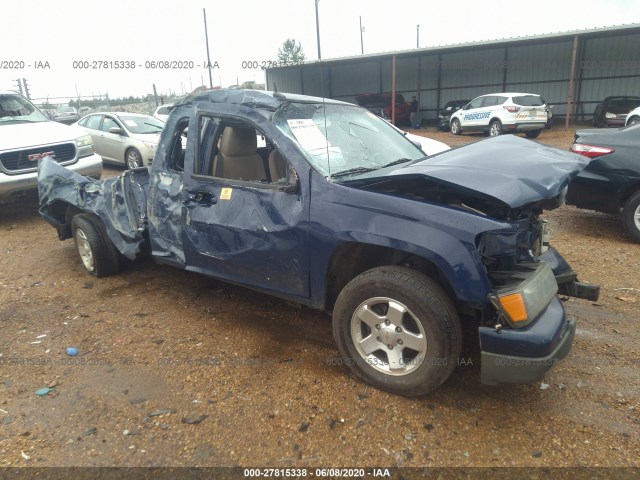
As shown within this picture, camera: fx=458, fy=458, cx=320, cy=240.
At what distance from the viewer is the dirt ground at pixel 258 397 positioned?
2.34m

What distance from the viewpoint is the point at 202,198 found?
11.4ft

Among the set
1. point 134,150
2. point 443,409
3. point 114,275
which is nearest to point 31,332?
point 114,275

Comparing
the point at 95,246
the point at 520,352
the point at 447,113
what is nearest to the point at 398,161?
the point at 520,352

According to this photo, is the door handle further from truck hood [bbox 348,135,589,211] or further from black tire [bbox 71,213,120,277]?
black tire [bbox 71,213,120,277]

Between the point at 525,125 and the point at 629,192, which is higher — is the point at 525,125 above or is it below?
above

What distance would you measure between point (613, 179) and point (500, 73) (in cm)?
2159

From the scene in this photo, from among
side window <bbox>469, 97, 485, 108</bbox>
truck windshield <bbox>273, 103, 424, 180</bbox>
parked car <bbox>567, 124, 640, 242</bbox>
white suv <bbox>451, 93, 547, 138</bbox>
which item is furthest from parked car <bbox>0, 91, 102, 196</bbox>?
side window <bbox>469, 97, 485, 108</bbox>

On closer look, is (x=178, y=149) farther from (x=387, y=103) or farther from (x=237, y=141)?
(x=387, y=103)

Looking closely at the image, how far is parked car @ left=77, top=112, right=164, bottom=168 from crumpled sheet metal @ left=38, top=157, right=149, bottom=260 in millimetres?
5700

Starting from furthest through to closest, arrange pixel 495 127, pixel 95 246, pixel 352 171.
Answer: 1. pixel 495 127
2. pixel 95 246
3. pixel 352 171

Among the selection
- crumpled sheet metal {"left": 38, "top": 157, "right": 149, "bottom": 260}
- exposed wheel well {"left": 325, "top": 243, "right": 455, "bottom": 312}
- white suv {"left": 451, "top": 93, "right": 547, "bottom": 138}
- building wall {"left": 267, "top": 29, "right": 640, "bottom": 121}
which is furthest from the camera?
building wall {"left": 267, "top": 29, "right": 640, "bottom": 121}

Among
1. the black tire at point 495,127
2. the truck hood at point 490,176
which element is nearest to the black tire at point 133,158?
the truck hood at point 490,176

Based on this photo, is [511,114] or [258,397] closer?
[258,397]

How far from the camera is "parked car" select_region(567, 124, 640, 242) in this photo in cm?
526
